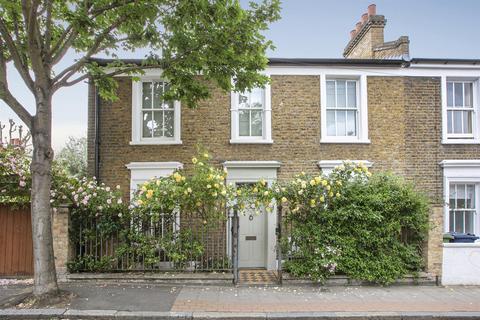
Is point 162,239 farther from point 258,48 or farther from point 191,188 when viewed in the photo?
point 258,48

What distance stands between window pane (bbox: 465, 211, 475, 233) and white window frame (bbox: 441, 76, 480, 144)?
7.01 feet

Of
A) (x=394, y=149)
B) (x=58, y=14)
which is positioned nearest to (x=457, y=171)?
(x=394, y=149)

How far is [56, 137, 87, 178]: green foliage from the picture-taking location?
18.8 metres

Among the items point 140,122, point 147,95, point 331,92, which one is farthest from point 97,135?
point 331,92

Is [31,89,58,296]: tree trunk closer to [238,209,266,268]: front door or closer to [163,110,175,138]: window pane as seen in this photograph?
[163,110,175,138]: window pane

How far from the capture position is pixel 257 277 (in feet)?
32.5

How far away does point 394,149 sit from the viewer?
11789 mm

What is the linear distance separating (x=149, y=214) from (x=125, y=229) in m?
0.65

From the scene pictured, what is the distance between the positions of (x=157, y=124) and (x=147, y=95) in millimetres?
905

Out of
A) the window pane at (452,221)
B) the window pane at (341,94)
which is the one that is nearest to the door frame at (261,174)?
the window pane at (341,94)

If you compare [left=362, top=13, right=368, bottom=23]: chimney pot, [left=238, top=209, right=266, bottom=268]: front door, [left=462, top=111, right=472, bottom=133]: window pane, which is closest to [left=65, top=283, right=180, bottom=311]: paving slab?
[left=238, top=209, right=266, bottom=268]: front door

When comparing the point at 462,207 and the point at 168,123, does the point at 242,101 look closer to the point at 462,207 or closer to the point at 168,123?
the point at 168,123

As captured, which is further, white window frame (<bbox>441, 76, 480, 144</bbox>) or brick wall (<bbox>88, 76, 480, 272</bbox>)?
white window frame (<bbox>441, 76, 480, 144</bbox>)

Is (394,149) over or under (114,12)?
under
